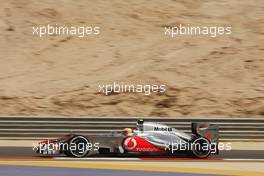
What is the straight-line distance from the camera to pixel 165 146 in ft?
45.8

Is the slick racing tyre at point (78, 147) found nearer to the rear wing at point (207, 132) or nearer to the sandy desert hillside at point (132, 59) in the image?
the rear wing at point (207, 132)

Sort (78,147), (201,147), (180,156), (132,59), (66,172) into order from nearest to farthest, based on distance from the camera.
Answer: (66,172)
(78,147)
(201,147)
(180,156)
(132,59)

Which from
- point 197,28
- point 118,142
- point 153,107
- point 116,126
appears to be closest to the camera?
point 118,142

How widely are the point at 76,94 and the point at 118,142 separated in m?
9.46

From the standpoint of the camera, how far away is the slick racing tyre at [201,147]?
552 inches

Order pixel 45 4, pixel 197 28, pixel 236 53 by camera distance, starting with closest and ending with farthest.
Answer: pixel 236 53, pixel 197 28, pixel 45 4

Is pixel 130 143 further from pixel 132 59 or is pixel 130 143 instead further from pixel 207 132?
pixel 132 59

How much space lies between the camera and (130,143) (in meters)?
13.9

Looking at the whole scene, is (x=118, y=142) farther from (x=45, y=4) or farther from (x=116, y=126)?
(x=45, y=4)

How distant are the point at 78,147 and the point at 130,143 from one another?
42.9 inches

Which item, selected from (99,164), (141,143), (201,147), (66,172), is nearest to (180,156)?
(201,147)

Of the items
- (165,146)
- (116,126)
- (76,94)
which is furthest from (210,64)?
(165,146)

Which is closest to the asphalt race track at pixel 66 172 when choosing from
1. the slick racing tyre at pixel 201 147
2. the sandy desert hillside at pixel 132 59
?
the slick racing tyre at pixel 201 147

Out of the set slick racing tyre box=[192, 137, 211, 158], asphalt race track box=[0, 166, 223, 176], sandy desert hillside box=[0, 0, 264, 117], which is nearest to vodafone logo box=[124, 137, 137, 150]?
slick racing tyre box=[192, 137, 211, 158]
